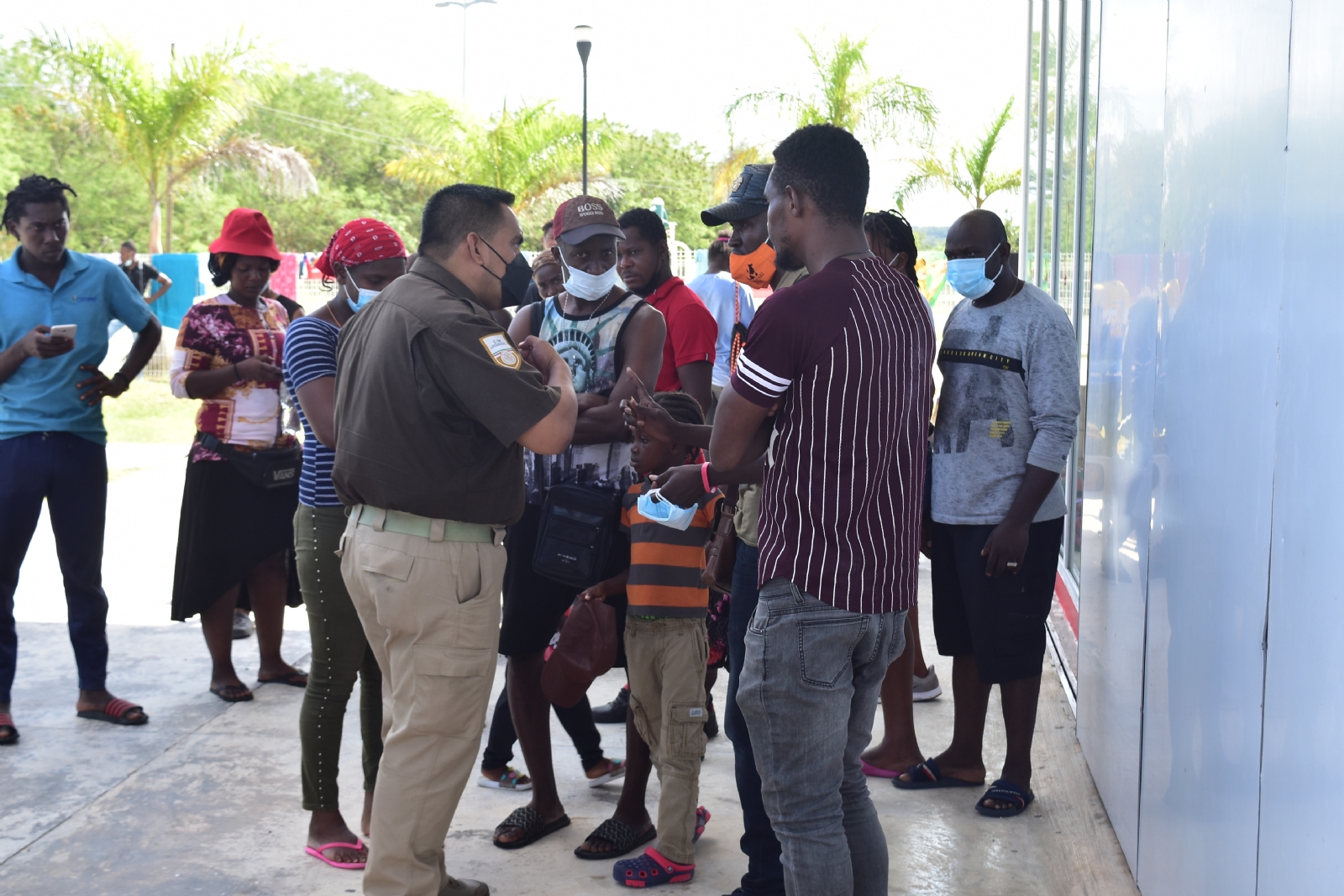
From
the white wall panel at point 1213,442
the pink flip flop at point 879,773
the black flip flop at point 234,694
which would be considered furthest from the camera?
the black flip flop at point 234,694

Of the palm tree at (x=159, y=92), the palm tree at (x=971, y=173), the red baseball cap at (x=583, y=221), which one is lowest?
the red baseball cap at (x=583, y=221)

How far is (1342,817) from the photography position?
1.74 meters

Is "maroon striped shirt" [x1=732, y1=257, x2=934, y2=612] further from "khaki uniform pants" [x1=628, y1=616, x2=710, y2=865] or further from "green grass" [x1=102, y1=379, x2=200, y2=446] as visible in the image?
"green grass" [x1=102, y1=379, x2=200, y2=446]

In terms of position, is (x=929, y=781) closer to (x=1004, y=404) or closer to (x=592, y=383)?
(x=1004, y=404)

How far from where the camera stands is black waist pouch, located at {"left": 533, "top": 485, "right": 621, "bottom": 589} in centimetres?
336

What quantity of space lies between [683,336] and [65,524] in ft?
8.76

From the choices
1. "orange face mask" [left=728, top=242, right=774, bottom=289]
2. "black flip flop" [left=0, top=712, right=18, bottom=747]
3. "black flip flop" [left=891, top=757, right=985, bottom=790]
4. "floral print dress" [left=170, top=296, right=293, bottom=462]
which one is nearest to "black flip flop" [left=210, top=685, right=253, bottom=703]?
"black flip flop" [left=0, top=712, right=18, bottom=747]

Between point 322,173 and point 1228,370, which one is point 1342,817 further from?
point 322,173

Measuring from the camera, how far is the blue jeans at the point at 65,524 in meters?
4.58

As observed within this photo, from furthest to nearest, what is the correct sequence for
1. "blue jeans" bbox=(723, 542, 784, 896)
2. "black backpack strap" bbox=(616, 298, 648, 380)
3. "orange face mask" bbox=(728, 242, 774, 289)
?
"orange face mask" bbox=(728, 242, 774, 289) < "black backpack strap" bbox=(616, 298, 648, 380) < "blue jeans" bbox=(723, 542, 784, 896)

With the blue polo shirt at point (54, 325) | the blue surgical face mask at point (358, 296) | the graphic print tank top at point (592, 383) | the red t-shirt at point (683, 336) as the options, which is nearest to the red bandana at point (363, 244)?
the blue surgical face mask at point (358, 296)

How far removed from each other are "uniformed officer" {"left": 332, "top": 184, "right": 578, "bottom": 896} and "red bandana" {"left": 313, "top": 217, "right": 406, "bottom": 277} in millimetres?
636

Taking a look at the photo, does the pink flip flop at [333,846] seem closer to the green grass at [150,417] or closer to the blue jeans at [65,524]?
the blue jeans at [65,524]

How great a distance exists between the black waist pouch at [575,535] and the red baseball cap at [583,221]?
0.83 meters
